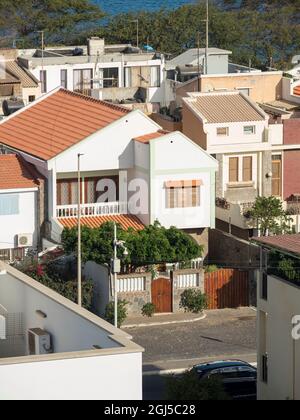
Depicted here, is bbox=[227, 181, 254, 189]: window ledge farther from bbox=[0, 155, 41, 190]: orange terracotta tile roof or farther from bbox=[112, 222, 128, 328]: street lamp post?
bbox=[112, 222, 128, 328]: street lamp post

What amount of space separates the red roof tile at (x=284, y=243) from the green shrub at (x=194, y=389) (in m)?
2.31

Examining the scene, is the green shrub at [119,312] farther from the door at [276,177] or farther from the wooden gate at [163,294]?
the door at [276,177]

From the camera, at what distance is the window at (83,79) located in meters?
55.2

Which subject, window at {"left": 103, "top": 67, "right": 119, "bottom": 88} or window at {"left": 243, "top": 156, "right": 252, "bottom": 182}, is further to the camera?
window at {"left": 103, "top": 67, "right": 119, "bottom": 88}

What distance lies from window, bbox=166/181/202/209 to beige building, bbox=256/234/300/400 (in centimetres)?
1130

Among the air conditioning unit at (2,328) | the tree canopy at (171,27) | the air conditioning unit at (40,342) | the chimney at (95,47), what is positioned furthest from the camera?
the tree canopy at (171,27)

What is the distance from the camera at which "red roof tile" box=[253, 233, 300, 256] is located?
26.9m

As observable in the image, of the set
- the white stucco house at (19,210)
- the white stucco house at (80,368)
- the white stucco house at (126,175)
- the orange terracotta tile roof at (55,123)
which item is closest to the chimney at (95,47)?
the orange terracotta tile roof at (55,123)

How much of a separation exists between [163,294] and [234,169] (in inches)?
295

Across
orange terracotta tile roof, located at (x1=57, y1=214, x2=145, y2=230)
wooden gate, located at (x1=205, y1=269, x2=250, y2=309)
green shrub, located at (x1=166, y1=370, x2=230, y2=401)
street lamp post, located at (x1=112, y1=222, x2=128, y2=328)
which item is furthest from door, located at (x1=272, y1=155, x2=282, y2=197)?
green shrub, located at (x1=166, y1=370, x2=230, y2=401)

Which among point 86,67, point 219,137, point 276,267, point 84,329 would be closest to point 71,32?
point 86,67

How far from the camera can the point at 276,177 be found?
144ft
